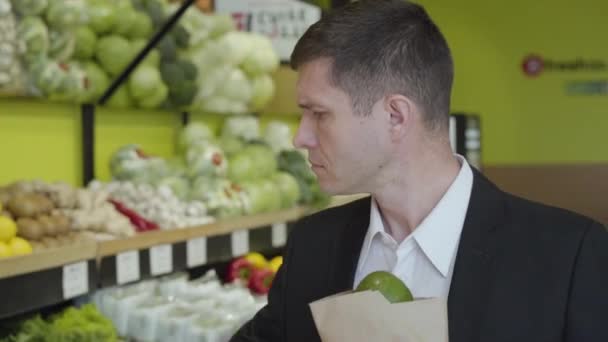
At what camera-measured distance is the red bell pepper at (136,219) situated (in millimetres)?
2822

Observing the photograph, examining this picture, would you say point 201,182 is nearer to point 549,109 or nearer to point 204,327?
point 204,327

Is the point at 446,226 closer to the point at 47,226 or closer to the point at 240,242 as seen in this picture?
the point at 47,226

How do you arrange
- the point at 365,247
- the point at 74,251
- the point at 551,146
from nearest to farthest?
the point at 365,247
the point at 74,251
the point at 551,146

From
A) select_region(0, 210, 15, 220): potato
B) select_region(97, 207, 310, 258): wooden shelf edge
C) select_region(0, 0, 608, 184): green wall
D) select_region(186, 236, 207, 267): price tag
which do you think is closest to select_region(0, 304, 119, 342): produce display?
select_region(97, 207, 310, 258): wooden shelf edge

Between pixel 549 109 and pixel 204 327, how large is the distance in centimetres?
556

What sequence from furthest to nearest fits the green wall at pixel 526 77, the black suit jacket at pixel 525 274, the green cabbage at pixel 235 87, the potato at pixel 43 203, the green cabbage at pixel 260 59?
the green wall at pixel 526 77
the green cabbage at pixel 260 59
the green cabbage at pixel 235 87
the potato at pixel 43 203
the black suit jacket at pixel 525 274

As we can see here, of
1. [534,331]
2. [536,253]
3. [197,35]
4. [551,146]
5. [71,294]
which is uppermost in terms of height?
[197,35]

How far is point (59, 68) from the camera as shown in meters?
2.75

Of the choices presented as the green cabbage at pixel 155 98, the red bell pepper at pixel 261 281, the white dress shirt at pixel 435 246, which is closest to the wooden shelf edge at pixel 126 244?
the red bell pepper at pixel 261 281

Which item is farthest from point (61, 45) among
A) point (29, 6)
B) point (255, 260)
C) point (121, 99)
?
point (255, 260)

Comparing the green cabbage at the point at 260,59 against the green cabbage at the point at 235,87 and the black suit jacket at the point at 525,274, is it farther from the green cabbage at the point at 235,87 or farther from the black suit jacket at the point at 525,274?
the black suit jacket at the point at 525,274

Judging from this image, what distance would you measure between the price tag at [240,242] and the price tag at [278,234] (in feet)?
0.64

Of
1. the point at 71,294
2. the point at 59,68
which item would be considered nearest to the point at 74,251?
the point at 71,294

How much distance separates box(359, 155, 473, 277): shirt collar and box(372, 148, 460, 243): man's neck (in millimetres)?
23
